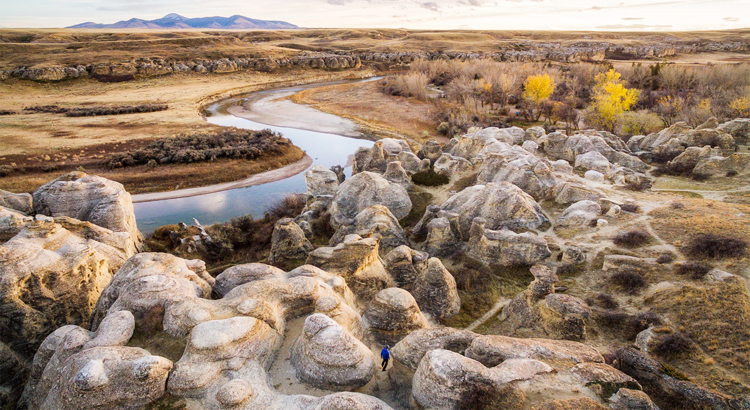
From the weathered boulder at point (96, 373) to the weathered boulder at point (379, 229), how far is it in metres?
15.6

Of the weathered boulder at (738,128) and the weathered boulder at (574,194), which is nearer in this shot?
the weathered boulder at (574,194)

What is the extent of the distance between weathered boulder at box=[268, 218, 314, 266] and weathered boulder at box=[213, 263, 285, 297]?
29.0ft

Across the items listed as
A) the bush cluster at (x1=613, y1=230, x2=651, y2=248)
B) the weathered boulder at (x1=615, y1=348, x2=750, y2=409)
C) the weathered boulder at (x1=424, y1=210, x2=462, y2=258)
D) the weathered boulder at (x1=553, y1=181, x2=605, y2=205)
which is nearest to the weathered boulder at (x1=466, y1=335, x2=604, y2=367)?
the weathered boulder at (x1=615, y1=348, x2=750, y2=409)

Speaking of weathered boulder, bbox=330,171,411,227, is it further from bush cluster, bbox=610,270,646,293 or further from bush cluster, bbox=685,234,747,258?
bush cluster, bbox=685,234,747,258

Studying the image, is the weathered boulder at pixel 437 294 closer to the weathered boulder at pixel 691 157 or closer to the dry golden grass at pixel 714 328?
the dry golden grass at pixel 714 328

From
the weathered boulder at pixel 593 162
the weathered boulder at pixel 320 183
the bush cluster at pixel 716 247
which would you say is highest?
the weathered boulder at pixel 593 162

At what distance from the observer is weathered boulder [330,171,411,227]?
31.3 m

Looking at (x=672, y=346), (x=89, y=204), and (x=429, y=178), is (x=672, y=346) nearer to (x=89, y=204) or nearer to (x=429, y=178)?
(x=429, y=178)

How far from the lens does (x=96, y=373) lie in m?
10.3

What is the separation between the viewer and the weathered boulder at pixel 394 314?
1608 cm

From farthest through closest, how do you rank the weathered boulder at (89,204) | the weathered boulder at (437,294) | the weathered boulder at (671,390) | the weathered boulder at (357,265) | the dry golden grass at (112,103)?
the dry golden grass at (112,103) < the weathered boulder at (89,204) < the weathered boulder at (357,265) < the weathered boulder at (437,294) < the weathered boulder at (671,390)

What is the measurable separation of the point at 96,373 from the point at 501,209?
23.6 metres

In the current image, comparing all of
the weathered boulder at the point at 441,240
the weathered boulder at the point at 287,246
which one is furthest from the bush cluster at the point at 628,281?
the weathered boulder at the point at 287,246

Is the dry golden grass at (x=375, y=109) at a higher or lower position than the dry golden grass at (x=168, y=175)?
higher
